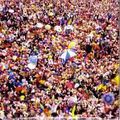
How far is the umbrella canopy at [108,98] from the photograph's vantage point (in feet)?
24.4

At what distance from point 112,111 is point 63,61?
1699mm

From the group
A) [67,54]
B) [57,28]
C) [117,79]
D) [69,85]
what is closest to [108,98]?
[117,79]

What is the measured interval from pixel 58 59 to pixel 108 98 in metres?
1.57

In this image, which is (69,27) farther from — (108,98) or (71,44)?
(108,98)

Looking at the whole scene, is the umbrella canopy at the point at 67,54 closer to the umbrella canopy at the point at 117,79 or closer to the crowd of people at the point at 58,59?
the crowd of people at the point at 58,59

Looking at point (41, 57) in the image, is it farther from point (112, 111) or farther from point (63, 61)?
point (112, 111)

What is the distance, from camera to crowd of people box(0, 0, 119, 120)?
7625 millimetres

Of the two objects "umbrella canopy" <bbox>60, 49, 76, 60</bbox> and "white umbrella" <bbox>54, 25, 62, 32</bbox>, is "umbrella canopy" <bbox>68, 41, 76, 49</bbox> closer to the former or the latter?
"umbrella canopy" <bbox>60, 49, 76, 60</bbox>

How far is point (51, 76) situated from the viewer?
8289 millimetres

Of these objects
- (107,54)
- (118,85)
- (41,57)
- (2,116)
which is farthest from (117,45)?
(2,116)

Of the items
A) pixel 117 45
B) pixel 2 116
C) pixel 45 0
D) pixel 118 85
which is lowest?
pixel 2 116

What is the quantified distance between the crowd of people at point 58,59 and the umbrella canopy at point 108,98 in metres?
0.05

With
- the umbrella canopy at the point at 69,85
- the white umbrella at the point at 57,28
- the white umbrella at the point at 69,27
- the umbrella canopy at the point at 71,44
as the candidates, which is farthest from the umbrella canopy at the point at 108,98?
the white umbrella at the point at 57,28

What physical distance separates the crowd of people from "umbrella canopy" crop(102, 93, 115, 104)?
0.18ft
